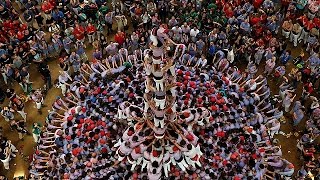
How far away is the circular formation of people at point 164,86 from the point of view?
16.5 meters

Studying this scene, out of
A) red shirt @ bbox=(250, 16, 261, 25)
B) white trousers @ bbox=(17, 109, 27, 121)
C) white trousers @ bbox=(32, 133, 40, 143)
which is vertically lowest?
white trousers @ bbox=(32, 133, 40, 143)

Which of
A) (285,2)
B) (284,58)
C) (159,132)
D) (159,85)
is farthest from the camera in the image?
(285,2)

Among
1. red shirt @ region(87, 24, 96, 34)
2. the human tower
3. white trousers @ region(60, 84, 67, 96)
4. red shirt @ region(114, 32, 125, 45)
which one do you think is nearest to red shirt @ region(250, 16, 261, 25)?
red shirt @ region(114, 32, 125, 45)

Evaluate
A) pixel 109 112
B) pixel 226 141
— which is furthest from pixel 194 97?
pixel 109 112

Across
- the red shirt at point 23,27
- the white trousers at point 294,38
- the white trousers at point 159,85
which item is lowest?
the white trousers at point 159,85

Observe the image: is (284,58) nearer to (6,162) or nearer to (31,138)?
(31,138)

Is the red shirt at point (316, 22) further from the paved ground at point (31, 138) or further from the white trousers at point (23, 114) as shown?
the white trousers at point (23, 114)

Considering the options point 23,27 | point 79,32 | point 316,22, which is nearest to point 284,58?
point 316,22

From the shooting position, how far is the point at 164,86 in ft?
47.7

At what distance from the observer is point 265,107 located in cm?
2158

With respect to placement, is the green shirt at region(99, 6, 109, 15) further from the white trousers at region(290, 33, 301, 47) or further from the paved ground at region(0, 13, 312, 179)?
the white trousers at region(290, 33, 301, 47)

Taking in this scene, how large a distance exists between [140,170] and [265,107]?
22.7 ft

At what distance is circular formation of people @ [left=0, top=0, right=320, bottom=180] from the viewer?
651 inches

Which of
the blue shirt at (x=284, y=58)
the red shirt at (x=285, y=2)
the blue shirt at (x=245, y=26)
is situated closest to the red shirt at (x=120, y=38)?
the blue shirt at (x=245, y=26)
